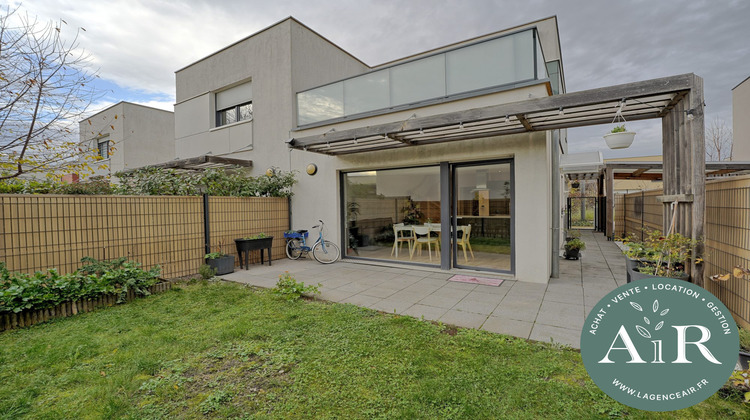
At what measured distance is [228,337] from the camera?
3.23 meters

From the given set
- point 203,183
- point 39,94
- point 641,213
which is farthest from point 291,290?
point 641,213

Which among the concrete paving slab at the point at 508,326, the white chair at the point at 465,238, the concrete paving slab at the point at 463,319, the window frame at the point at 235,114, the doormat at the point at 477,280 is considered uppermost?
Answer: the window frame at the point at 235,114

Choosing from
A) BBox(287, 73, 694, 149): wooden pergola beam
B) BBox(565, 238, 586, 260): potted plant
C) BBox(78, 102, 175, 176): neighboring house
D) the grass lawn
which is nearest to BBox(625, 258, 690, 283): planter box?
the grass lawn

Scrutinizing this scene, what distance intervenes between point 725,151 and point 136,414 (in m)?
21.9

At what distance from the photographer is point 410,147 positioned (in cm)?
645

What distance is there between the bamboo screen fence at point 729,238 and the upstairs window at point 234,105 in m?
10.2

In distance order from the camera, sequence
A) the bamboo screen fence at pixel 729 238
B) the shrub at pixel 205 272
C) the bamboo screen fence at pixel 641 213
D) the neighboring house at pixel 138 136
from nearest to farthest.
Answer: the bamboo screen fence at pixel 729 238 → the shrub at pixel 205 272 → the bamboo screen fence at pixel 641 213 → the neighboring house at pixel 138 136

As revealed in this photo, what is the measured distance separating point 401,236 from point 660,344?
19.9 ft

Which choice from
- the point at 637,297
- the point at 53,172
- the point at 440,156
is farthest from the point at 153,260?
the point at 637,297

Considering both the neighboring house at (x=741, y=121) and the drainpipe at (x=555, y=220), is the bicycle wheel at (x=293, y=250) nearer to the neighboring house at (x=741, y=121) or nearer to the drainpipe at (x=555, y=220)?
the drainpipe at (x=555, y=220)

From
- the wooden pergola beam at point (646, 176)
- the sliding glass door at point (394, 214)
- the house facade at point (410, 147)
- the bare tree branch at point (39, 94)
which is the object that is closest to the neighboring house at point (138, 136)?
the house facade at point (410, 147)

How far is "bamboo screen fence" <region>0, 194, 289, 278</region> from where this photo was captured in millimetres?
4266

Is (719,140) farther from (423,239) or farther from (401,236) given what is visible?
(401,236)

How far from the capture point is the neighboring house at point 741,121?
12617 millimetres
